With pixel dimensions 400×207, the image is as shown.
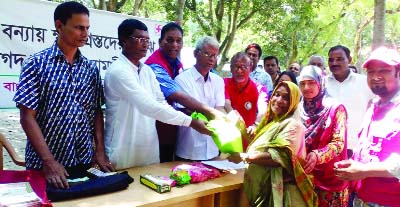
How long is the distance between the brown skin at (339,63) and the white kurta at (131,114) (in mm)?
2285

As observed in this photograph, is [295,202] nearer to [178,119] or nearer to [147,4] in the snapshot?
[178,119]

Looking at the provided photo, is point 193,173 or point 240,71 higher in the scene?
point 240,71

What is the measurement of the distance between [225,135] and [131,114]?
0.69 m

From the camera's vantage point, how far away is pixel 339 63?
4.12 meters

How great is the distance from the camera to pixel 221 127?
103 inches

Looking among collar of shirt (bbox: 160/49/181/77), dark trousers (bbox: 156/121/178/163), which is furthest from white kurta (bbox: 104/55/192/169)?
collar of shirt (bbox: 160/49/181/77)

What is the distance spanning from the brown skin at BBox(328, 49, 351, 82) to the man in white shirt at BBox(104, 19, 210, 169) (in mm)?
2217

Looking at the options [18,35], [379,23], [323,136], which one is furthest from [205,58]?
[379,23]

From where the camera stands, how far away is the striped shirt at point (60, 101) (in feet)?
7.17

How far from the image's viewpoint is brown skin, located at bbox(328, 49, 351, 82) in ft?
13.5

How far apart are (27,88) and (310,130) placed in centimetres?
191

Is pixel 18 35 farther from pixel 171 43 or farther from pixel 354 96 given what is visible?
pixel 354 96

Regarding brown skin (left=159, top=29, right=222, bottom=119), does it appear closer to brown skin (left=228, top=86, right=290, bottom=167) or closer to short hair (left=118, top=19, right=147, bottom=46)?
brown skin (left=228, top=86, right=290, bottom=167)

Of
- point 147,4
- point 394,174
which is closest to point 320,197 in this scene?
point 394,174
